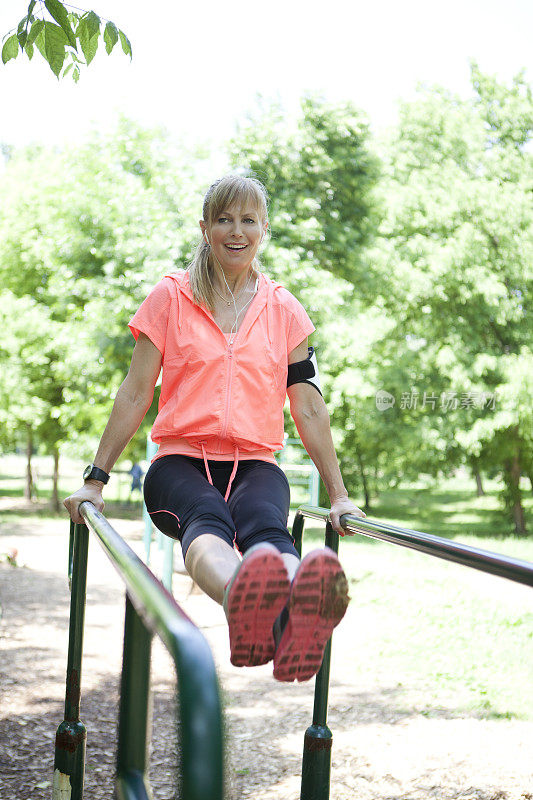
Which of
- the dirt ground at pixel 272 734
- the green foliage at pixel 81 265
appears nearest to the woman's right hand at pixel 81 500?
the dirt ground at pixel 272 734

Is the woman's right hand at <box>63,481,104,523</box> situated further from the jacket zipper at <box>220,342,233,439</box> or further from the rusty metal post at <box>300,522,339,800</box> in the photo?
the rusty metal post at <box>300,522,339,800</box>

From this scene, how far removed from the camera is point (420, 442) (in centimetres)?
1623

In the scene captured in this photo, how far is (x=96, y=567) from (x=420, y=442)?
294 inches

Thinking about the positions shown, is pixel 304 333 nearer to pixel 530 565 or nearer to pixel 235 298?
pixel 235 298

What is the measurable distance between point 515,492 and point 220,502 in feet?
54.6

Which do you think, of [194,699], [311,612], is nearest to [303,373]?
[311,612]

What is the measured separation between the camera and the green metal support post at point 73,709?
2389mm

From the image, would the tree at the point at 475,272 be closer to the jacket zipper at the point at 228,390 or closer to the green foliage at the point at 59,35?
the green foliage at the point at 59,35

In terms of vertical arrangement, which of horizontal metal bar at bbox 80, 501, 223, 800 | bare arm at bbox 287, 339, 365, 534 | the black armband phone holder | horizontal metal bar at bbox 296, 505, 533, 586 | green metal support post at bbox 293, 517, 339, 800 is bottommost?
green metal support post at bbox 293, 517, 339, 800

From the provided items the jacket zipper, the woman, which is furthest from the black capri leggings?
the jacket zipper

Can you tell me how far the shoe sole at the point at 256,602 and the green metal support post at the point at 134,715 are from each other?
357mm

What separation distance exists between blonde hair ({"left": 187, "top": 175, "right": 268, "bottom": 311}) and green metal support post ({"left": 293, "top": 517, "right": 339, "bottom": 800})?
81cm

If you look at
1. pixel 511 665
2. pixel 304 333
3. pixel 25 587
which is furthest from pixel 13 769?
pixel 25 587

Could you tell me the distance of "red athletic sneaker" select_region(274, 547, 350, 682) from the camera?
61.8 inches
